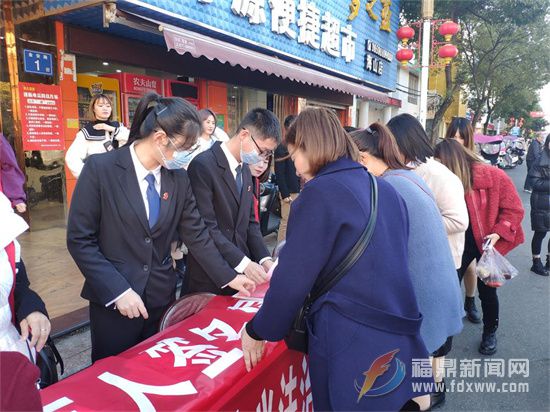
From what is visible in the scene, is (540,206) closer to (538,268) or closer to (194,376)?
(538,268)

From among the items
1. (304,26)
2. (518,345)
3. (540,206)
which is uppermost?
(304,26)

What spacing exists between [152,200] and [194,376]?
2.88 feet

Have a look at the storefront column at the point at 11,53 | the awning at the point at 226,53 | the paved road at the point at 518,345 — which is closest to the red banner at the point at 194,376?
the paved road at the point at 518,345

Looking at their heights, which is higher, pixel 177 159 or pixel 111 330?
pixel 177 159

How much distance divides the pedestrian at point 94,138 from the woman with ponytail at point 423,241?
2.75m

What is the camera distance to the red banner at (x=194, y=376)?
1.21 meters

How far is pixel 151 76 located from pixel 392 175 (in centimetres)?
608

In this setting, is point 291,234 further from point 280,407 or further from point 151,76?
point 151,76

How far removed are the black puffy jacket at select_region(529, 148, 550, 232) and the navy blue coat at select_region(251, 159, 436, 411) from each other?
16.4ft

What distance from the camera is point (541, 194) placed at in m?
5.52

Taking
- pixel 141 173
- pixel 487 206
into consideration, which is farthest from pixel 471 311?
pixel 141 173

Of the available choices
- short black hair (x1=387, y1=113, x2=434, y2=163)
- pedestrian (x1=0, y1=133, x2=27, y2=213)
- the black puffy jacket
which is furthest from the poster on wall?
the black puffy jacket

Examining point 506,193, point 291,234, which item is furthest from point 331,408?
point 506,193

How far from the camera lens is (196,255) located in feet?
7.09
